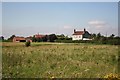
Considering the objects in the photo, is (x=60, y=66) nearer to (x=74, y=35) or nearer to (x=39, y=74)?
(x=39, y=74)

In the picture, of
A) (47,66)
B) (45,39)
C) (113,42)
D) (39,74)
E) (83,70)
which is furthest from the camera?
(45,39)

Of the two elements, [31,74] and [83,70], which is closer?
[31,74]

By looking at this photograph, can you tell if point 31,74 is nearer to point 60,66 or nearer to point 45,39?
point 60,66

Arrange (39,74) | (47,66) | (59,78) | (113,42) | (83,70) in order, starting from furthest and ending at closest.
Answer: (113,42) → (47,66) → (83,70) → (39,74) → (59,78)

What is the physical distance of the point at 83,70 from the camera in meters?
11.4

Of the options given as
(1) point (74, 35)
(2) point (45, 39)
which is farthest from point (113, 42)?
(1) point (74, 35)

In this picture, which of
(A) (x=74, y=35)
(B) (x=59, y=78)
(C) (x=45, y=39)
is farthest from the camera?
(A) (x=74, y=35)

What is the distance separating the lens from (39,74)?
10.3m

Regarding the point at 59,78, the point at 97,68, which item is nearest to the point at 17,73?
the point at 59,78

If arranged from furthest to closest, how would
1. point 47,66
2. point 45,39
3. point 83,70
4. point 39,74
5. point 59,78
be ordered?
point 45,39 < point 47,66 < point 83,70 < point 39,74 < point 59,78

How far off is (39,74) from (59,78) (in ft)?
4.27

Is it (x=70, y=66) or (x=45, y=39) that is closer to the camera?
(x=70, y=66)

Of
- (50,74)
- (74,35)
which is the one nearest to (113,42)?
(50,74)

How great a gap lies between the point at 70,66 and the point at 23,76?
339cm
